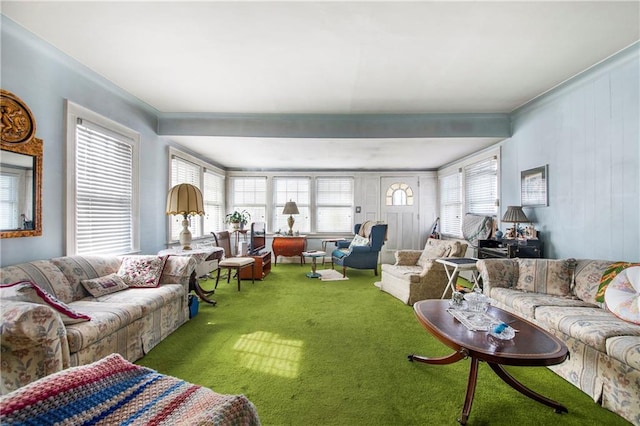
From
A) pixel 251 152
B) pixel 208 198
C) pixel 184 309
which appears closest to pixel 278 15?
pixel 184 309

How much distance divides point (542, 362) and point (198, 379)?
7.04ft

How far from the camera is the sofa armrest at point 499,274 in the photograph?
9.80ft

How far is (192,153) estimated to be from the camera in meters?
5.39

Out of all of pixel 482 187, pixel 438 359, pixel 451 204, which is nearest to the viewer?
pixel 438 359

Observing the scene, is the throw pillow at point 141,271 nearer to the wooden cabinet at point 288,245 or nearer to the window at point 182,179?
the window at point 182,179

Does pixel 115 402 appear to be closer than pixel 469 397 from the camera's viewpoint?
Yes

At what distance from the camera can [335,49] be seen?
261 centimetres

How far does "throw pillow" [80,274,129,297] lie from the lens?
2.56 metres

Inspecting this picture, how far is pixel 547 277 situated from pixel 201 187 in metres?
5.57

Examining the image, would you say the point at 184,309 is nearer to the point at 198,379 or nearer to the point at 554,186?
the point at 198,379

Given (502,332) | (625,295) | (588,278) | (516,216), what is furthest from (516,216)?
(502,332)

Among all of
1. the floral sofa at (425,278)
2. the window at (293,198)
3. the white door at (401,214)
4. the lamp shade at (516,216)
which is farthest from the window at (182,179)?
the lamp shade at (516,216)

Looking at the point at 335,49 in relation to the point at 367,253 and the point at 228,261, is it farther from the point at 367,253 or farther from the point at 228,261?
the point at 367,253

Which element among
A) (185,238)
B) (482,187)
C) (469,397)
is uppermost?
(482,187)
